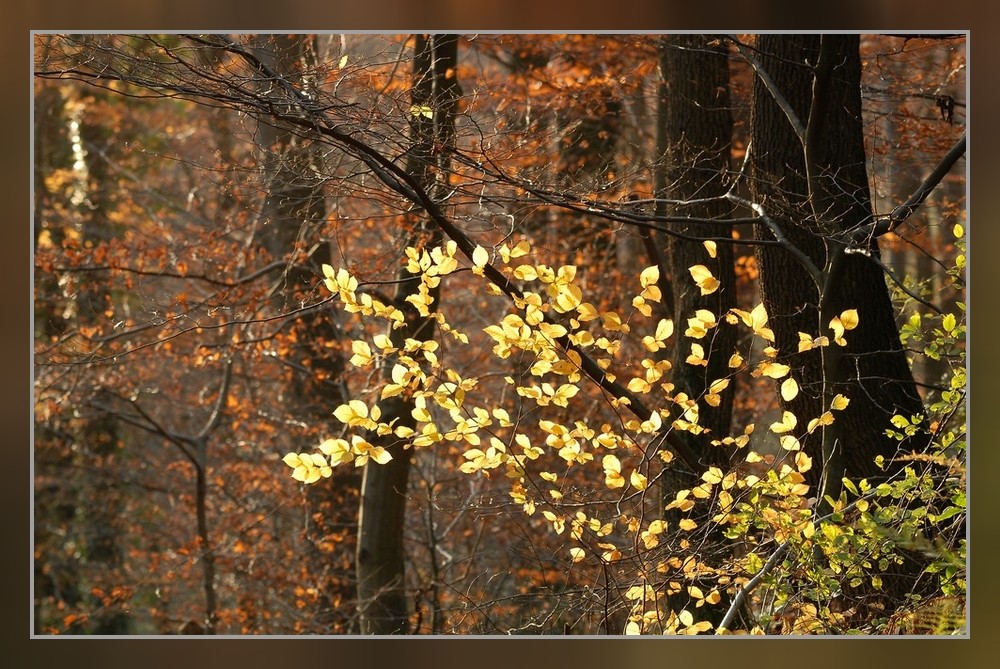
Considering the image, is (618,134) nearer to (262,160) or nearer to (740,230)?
(740,230)

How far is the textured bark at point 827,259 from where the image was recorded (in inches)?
155

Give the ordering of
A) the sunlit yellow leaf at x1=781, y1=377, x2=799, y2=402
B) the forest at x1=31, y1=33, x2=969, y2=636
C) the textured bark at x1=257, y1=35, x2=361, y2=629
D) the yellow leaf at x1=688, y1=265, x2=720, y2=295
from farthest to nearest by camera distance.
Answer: the textured bark at x1=257, y1=35, x2=361, y2=629
the forest at x1=31, y1=33, x2=969, y2=636
the yellow leaf at x1=688, y1=265, x2=720, y2=295
the sunlit yellow leaf at x1=781, y1=377, x2=799, y2=402

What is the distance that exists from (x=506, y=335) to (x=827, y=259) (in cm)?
155

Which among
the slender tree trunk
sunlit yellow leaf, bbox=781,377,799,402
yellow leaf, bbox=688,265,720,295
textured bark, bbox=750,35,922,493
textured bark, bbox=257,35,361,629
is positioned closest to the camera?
sunlit yellow leaf, bbox=781,377,799,402

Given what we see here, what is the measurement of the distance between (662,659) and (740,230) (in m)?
5.61

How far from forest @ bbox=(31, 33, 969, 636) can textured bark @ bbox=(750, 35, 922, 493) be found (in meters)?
0.02

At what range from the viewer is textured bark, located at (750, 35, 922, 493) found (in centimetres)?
395

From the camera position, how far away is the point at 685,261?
5.19 m

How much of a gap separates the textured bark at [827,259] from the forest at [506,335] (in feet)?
0.06

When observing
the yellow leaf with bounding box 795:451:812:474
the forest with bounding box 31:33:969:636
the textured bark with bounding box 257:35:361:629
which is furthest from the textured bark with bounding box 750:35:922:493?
the textured bark with bounding box 257:35:361:629

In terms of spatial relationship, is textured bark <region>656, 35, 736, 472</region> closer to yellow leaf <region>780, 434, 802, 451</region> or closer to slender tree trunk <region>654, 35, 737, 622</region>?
slender tree trunk <region>654, 35, 737, 622</region>

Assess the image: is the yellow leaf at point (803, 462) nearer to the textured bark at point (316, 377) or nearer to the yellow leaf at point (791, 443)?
the yellow leaf at point (791, 443)

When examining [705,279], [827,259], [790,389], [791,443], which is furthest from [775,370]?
[827,259]
